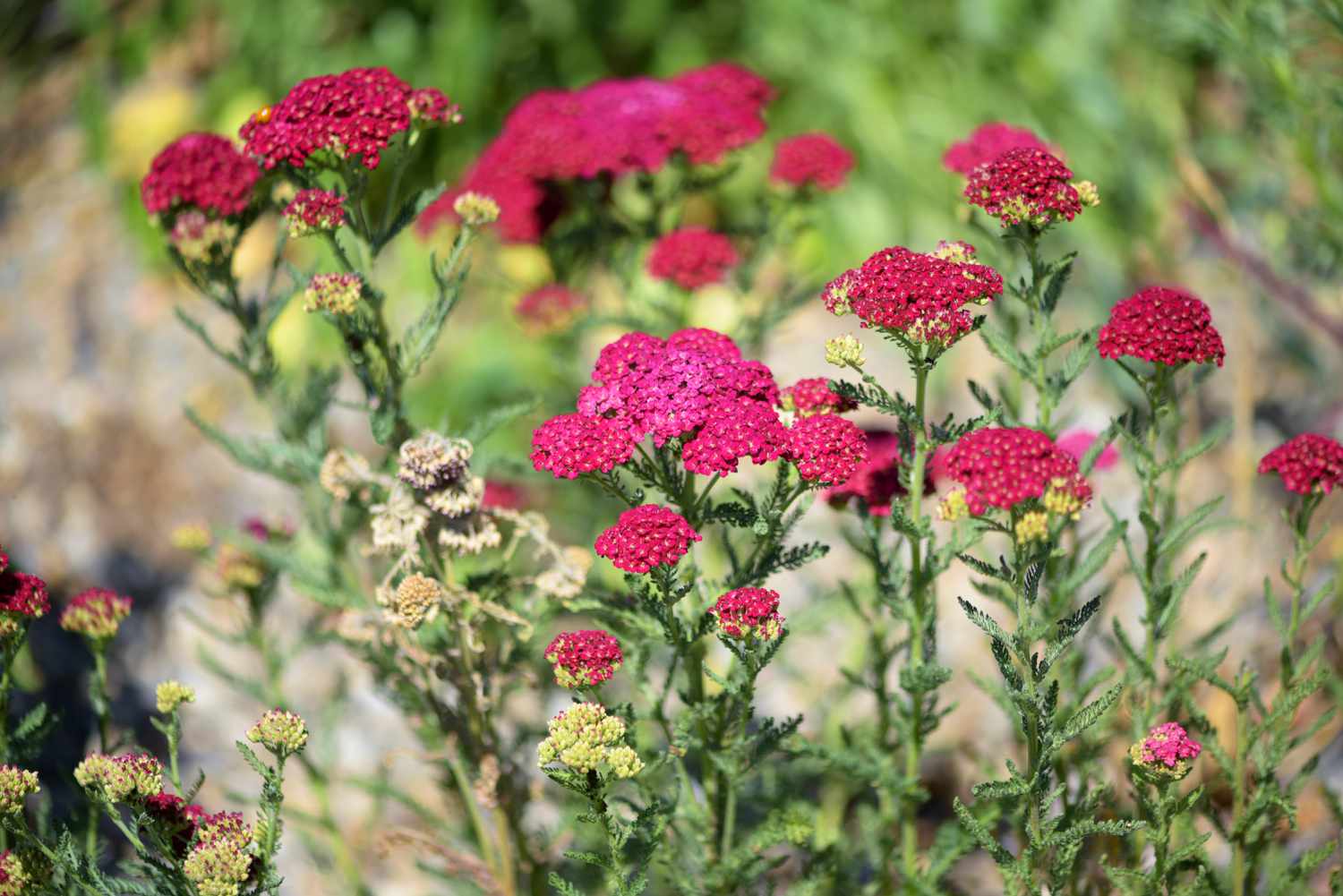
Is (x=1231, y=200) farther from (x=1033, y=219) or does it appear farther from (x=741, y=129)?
(x=1033, y=219)

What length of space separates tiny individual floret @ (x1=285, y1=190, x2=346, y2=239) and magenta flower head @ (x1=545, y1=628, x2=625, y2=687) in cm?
67

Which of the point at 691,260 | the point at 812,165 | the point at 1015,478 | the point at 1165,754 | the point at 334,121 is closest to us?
the point at 1015,478

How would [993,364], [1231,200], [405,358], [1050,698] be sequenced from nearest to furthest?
[1050,698]
[405,358]
[1231,200]
[993,364]

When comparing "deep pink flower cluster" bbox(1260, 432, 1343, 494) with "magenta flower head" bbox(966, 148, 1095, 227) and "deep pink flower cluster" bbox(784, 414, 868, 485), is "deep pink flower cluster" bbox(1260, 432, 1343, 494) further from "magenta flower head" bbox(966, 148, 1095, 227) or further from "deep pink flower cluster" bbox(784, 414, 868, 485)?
"deep pink flower cluster" bbox(784, 414, 868, 485)

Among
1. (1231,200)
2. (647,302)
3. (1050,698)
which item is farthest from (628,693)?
(1231,200)

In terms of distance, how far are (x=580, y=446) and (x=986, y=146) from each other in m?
0.98

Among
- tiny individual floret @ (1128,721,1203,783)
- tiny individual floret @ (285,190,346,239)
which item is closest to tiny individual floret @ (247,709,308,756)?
tiny individual floret @ (285,190,346,239)

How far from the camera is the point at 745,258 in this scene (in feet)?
8.70

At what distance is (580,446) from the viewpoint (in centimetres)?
151

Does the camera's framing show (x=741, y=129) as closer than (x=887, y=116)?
Yes

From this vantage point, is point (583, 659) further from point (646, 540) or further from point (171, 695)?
point (171, 695)

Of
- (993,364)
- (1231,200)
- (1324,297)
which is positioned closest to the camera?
(1324,297)

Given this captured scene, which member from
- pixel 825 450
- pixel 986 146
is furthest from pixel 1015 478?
pixel 986 146

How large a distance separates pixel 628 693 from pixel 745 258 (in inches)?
47.6
